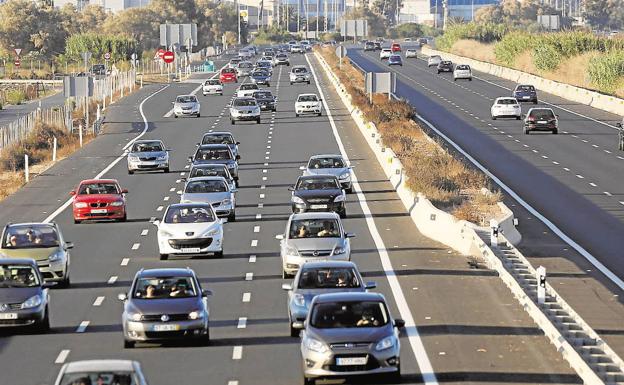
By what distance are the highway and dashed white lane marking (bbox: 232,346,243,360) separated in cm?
2

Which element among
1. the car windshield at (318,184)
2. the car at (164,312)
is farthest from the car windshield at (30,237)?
the car windshield at (318,184)

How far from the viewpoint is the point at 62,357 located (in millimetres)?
23281

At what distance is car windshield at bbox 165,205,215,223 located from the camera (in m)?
35.6

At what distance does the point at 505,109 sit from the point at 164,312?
61.9m

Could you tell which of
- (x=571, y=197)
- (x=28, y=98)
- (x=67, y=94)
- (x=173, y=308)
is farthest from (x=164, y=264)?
(x=28, y=98)

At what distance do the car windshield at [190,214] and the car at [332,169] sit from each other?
12.5 metres

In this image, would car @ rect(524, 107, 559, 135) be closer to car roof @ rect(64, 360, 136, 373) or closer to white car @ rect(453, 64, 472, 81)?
white car @ rect(453, 64, 472, 81)

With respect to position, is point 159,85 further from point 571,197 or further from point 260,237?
point 260,237

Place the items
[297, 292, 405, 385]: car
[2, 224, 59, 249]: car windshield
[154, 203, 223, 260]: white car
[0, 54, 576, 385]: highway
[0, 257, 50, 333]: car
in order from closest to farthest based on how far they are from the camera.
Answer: [297, 292, 405, 385]: car, [0, 54, 576, 385]: highway, [0, 257, 50, 333]: car, [2, 224, 59, 249]: car windshield, [154, 203, 223, 260]: white car

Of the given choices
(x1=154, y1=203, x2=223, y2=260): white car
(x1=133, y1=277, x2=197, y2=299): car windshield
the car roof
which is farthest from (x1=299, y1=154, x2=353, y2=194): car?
the car roof

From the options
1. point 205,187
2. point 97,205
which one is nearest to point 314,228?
point 205,187

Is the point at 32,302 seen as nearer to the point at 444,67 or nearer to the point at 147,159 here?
the point at 147,159

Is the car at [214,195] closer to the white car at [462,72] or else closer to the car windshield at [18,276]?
the car windshield at [18,276]

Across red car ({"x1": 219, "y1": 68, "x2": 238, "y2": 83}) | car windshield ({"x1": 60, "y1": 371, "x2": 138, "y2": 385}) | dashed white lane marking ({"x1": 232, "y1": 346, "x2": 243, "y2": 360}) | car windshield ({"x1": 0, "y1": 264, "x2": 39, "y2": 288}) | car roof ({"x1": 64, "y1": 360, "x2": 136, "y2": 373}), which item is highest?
car roof ({"x1": 64, "y1": 360, "x2": 136, "y2": 373})
